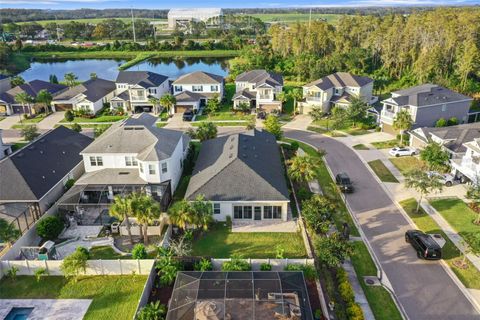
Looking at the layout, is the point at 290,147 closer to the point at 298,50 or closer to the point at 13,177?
the point at 13,177

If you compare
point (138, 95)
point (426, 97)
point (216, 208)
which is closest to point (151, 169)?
point (216, 208)

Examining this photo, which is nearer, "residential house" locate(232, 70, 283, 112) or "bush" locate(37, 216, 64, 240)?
"bush" locate(37, 216, 64, 240)

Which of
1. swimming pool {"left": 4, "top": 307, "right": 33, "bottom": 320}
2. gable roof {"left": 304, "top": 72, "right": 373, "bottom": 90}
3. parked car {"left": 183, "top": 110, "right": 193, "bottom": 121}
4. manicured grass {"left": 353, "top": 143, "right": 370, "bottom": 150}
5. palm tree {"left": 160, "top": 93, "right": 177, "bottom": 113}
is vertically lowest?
swimming pool {"left": 4, "top": 307, "right": 33, "bottom": 320}

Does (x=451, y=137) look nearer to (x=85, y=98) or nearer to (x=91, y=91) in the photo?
(x=85, y=98)

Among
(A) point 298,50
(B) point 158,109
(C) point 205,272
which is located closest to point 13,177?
(C) point 205,272

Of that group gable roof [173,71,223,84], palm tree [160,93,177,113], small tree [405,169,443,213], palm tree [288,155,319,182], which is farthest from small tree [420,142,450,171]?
gable roof [173,71,223,84]

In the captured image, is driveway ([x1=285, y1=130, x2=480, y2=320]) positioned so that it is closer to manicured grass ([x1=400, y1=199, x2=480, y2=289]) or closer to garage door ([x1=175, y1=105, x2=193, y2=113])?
manicured grass ([x1=400, y1=199, x2=480, y2=289])

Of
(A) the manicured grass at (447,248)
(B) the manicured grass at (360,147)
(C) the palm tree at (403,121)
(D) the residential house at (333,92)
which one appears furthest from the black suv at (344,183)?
(D) the residential house at (333,92)
